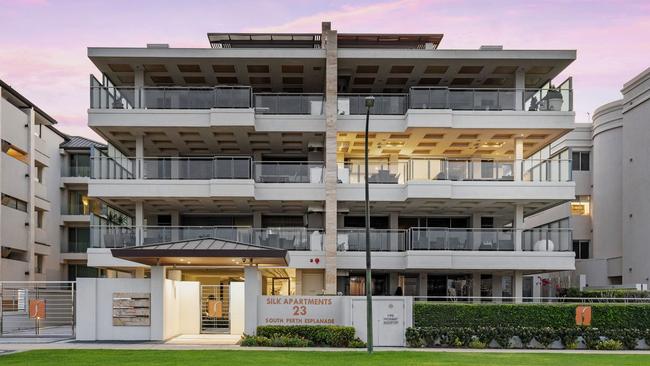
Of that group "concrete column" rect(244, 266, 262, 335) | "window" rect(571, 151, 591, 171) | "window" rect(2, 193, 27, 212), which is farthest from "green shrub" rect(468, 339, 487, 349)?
"window" rect(2, 193, 27, 212)

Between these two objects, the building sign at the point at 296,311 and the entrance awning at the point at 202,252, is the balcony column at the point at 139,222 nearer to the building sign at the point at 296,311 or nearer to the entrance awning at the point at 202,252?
the entrance awning at the point at 202,252

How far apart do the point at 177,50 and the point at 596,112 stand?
113ft

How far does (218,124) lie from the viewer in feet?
124

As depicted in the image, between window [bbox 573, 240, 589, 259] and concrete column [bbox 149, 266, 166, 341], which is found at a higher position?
window [bbox 573, 240, 589, 259]

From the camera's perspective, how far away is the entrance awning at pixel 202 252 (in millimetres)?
27438

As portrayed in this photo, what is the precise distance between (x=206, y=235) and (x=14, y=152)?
2175cm

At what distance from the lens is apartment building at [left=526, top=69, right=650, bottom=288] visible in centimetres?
4881

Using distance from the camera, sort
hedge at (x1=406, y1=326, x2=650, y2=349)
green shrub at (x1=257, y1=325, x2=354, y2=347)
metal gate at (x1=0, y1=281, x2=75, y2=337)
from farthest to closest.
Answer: metal gate at (x1=0, y1=281, x2=75, y2=337) → hedge at (x1=406, y1=326, x2=650, y2=349) → green shrub at (x1=257, y1=325, x2=354, y2=347)

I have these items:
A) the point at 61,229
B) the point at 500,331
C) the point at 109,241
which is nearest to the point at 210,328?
the point at 109,241

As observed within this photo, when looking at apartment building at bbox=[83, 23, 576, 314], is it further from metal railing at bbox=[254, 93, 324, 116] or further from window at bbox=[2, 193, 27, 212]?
window at bbox=[2, 193, 27, 212]

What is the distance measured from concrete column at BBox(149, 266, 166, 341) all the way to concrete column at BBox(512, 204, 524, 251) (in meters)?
18.9

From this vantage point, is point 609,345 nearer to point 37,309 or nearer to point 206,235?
point 206,235

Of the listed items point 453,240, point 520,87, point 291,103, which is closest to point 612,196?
point 520,87

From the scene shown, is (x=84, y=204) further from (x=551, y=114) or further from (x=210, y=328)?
(x=551, y=114)
